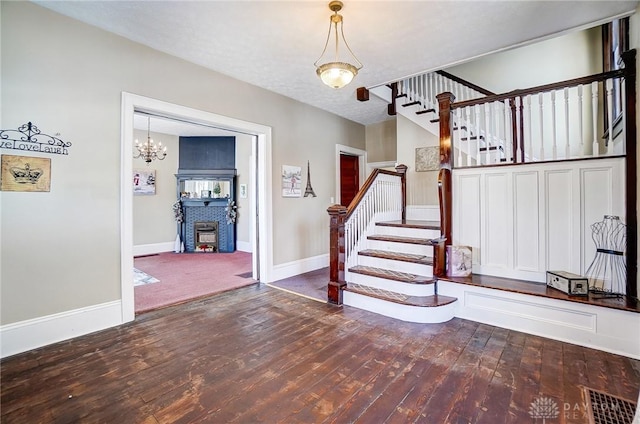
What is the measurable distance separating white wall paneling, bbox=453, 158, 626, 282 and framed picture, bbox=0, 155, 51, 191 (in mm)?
4399

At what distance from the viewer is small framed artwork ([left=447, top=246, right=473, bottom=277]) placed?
335 cm

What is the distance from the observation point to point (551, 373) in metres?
2.12

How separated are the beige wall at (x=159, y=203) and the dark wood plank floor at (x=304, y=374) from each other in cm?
495

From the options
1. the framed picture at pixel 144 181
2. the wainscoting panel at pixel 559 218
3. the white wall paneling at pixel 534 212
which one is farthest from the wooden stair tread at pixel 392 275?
the framed picture at pixel 144 181

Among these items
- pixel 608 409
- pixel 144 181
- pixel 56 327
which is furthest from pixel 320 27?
pixel 144 181

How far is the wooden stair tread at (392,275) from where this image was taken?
333 cm

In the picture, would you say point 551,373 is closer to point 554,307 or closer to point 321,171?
point 554,307

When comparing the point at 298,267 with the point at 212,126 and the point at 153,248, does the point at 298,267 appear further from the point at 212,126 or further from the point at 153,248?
the point at 153,248

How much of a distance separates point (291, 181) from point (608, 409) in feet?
14.3

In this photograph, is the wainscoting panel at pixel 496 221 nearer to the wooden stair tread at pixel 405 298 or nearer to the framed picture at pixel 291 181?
the wooden stair tread at pixel 405 298

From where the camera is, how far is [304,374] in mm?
2137

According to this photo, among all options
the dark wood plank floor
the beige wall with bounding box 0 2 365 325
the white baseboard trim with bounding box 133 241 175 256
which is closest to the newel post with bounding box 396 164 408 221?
the dark wood plank floor

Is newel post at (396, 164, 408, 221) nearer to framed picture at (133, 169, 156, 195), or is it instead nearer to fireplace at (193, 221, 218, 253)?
fireplace at (193, 221, 218, 253)

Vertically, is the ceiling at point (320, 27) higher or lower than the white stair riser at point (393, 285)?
higher
